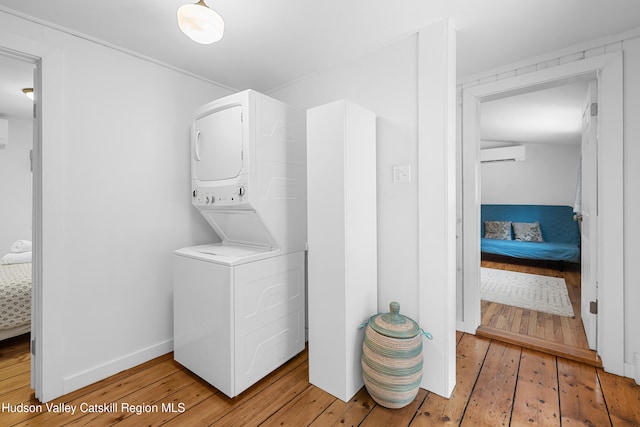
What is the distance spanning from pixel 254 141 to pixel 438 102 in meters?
1.15

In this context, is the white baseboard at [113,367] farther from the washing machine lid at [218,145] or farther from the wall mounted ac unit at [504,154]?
the wall mounted ac unit at [504,154]

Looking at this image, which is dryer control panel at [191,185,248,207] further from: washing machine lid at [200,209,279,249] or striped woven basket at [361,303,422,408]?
striped woven basket at [361,303,422,408]

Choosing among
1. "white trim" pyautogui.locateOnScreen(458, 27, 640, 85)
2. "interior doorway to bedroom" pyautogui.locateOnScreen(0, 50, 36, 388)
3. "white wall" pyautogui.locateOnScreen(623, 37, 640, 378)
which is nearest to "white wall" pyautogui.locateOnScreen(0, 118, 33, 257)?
"interior doorway to bedroom" pyautogui.locateOnScreen(0, 50, 36, 388)

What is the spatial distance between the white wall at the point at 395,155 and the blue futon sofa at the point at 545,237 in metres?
4.07

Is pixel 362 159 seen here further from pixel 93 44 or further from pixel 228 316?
pixel 93 44

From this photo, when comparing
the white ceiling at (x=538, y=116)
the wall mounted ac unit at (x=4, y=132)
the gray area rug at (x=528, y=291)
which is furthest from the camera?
the wall mounted ac unit at (x=4, y=132)

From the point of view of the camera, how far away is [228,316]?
171 centimetres

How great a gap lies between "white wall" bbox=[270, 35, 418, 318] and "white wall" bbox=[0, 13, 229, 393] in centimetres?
154

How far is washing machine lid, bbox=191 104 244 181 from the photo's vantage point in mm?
1895

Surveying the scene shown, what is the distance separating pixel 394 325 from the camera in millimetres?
1680

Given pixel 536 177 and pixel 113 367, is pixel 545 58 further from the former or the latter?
pixel 536 177

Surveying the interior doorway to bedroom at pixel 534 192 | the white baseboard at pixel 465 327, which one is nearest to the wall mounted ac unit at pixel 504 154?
the interior doorway to bedroom at pixel 534 192

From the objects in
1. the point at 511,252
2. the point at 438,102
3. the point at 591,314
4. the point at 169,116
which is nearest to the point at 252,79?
the point at 169,116

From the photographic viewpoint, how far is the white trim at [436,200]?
1715mm
